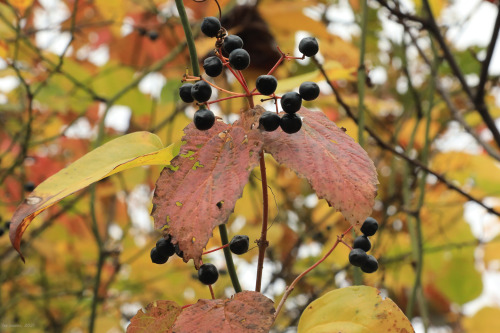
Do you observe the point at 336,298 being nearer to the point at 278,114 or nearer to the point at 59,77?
the point at 278,114

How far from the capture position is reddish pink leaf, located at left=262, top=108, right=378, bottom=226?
571 millimetres

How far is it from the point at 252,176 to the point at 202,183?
0.94m

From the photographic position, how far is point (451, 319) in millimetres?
3062

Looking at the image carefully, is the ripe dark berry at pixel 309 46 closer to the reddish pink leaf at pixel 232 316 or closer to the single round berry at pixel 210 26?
the single round berry at pixel 210 26

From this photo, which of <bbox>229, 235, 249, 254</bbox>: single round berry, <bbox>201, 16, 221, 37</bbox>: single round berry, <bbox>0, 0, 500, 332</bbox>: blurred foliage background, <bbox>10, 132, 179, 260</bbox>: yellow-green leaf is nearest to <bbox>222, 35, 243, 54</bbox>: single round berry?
<bbox>201, 16, 221, 37</bbox>: single round berry

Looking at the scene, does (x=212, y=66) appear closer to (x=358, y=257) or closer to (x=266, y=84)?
(x=266, y=84)

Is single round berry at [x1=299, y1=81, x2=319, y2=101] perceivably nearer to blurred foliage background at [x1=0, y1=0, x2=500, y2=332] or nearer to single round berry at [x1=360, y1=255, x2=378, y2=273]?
single round berry at [x1=360, y1=255, x2=378, y2=273]

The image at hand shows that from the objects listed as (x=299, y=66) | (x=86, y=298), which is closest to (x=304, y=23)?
(x=299, y=66)

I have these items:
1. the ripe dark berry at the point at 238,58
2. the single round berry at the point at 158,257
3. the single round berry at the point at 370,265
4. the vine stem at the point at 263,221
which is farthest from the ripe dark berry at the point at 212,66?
the single round berry at the point at 370,265

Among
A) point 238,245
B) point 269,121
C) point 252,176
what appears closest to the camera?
point 269,121

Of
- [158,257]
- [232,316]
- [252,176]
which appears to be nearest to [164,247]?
[158,257]

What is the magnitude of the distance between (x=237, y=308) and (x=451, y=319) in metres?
2.81

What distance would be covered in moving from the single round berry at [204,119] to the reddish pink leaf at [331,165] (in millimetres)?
62

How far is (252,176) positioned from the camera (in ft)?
5.04
